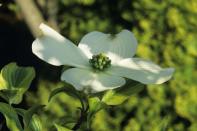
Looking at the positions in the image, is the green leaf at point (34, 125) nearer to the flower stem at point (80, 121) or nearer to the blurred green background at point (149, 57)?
the flower stem at point (80, 121)

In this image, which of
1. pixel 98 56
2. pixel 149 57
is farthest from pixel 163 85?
pixel 98 56

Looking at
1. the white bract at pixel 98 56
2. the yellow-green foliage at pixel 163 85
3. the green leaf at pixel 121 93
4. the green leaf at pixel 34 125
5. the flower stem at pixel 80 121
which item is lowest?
the yellow-green foliage at pixel 163 85

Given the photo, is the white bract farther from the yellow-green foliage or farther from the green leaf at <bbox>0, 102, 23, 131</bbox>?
the yellow-green foliage

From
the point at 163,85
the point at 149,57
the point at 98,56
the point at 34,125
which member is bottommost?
the point at 163,85

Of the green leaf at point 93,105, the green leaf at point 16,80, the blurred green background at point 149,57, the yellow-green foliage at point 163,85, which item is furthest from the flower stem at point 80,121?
the yellow-green foliage at point 163,85

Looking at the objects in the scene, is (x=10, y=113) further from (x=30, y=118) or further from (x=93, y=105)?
(x=93, y=105)

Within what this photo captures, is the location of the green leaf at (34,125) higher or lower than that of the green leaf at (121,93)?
lower

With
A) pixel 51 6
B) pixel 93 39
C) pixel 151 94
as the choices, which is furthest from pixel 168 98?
pixel 93 39

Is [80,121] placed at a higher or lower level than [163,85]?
higher
